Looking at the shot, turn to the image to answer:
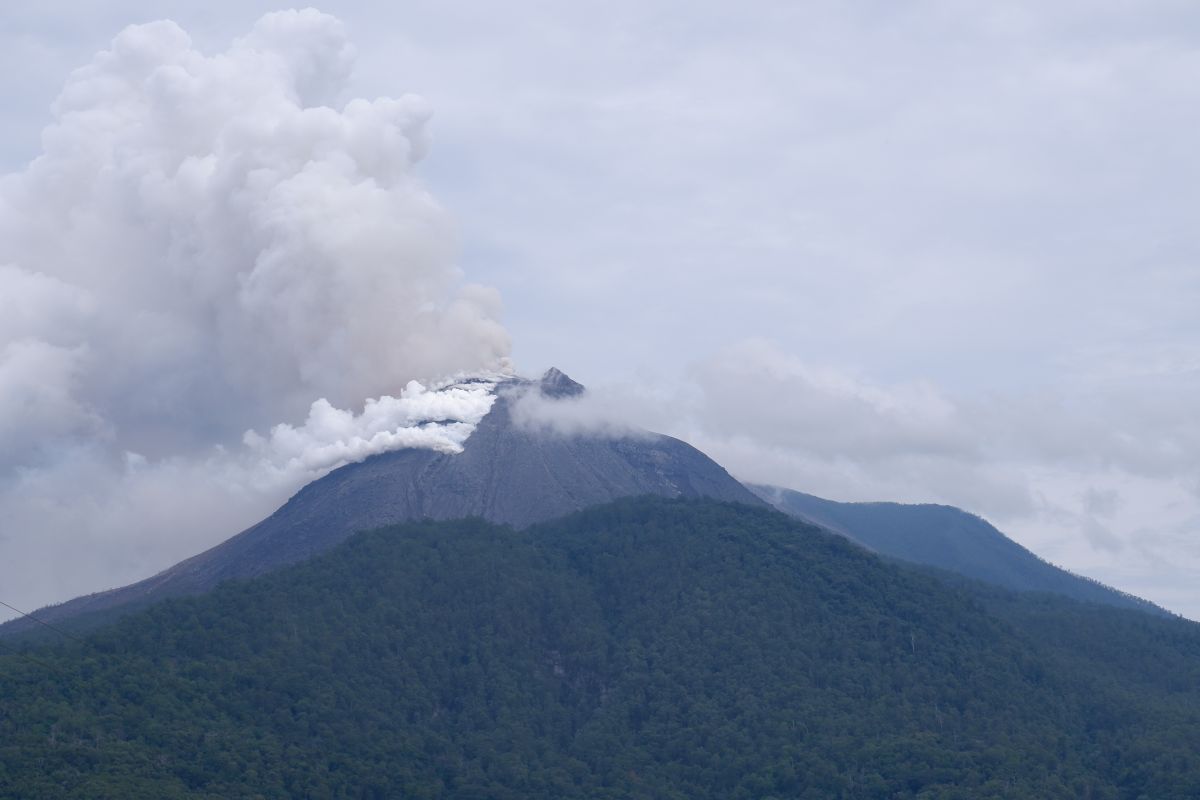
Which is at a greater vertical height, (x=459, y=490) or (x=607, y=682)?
(x=459, y=490)

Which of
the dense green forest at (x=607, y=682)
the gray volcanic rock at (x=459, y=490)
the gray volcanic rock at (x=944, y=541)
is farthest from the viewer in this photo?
the gray volcanic rock at (x=944, y=541)

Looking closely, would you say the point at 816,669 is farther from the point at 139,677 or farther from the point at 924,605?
the point at 139,677

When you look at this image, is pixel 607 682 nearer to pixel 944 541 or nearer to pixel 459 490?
pixel 459 490

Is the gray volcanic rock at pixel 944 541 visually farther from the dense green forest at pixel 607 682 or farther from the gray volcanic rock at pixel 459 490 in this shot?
the dense green forest at pixel 607 682

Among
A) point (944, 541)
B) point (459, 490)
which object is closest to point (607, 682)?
point (459, 490)

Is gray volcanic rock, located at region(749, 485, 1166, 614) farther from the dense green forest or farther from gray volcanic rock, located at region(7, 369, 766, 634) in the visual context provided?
the dense green forest

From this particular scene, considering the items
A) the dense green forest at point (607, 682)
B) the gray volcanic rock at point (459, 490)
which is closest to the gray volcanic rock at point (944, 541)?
the gray volcanic rock at point (459, 490)
